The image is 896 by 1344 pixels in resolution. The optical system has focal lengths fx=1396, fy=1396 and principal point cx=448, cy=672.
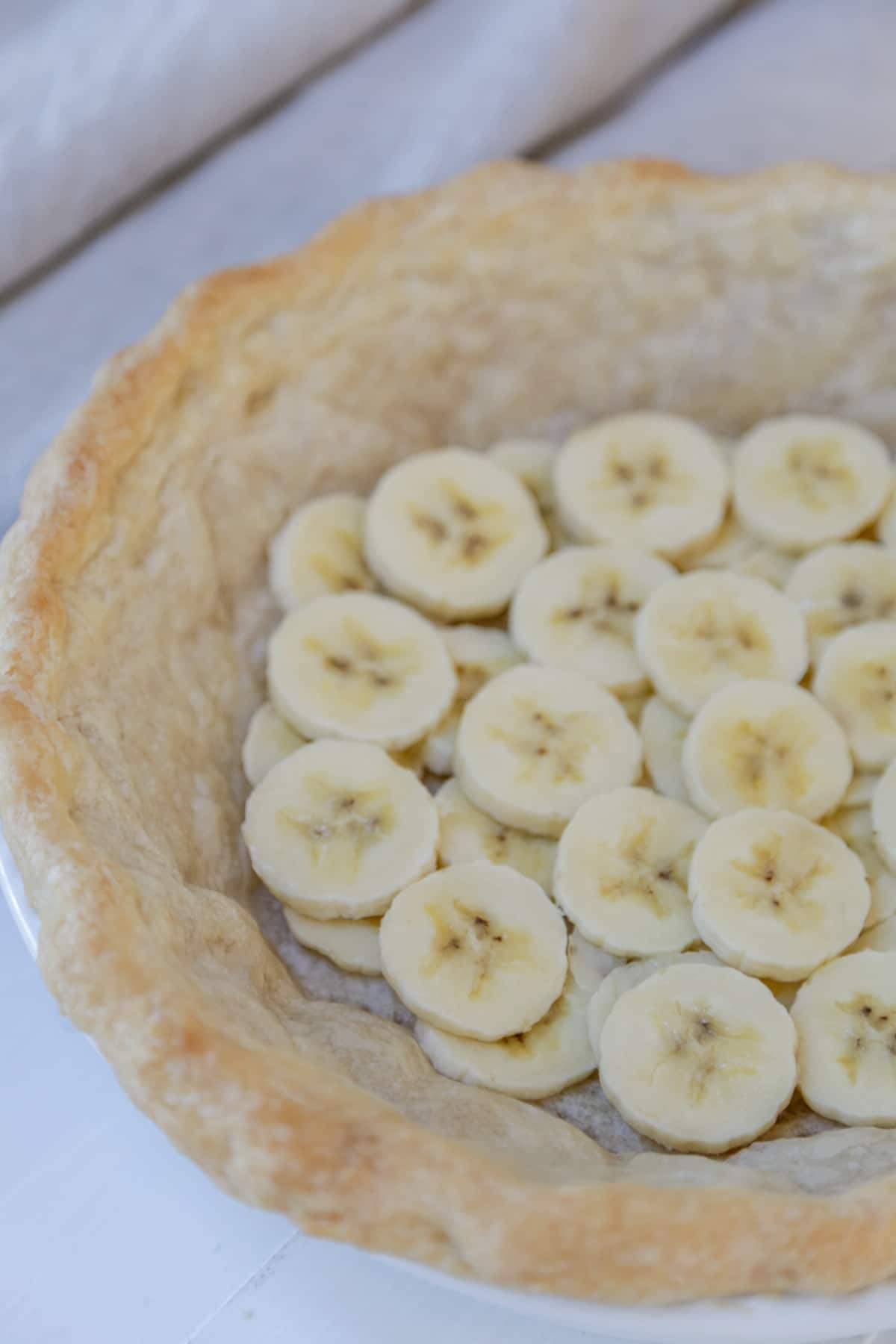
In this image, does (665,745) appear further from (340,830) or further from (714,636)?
(340,830)

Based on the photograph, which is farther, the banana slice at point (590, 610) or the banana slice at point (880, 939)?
the banana slice at point (590, 610)

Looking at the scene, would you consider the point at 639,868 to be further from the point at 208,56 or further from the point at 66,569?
the point at 208,56

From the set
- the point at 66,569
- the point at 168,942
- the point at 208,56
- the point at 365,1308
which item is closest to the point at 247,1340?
the point at 365,1308

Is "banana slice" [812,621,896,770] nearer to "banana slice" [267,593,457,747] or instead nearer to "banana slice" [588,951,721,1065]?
"banana slice" [588,951,721,1065]

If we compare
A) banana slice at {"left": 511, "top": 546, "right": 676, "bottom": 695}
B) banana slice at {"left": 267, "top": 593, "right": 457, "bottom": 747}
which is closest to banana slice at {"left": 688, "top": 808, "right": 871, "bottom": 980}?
banana slice at {"left": 511, "top": 546, "right": 676, "bottom": 695}

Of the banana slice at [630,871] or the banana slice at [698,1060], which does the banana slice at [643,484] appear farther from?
the banana slice at [698,1060]

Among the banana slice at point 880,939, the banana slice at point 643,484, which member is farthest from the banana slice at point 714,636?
the banana slice at point 880,939
